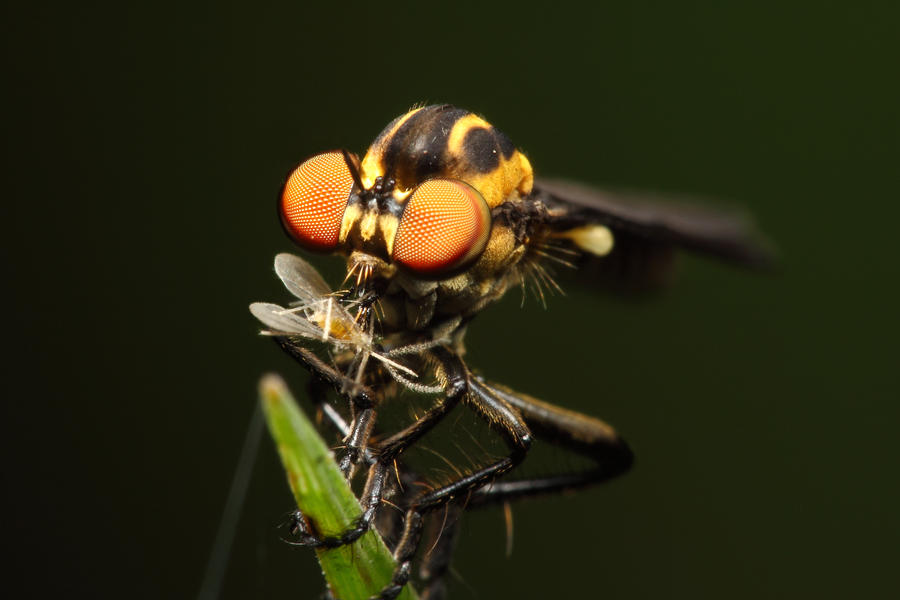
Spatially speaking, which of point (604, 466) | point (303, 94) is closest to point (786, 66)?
point (303, 94)

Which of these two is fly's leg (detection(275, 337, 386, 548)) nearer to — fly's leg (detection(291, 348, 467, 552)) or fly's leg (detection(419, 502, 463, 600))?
fly's leg (detection(291, 348, 467, 552))

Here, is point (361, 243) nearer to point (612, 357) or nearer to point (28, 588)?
point (28, 588)

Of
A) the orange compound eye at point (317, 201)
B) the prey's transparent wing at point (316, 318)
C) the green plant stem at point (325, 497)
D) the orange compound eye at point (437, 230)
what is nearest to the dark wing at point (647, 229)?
the orange compound eye at point (437, 230)

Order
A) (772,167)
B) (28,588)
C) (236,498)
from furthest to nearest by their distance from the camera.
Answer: (772,167) < (28,588) < (236,498)

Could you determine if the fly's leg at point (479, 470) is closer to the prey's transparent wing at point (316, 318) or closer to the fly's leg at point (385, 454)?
the fly's leg at point (385, 454)

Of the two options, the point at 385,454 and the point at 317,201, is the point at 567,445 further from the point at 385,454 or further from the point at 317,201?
the point at 317,201

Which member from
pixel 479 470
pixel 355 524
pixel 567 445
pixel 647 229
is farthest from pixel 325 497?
pixel 647 229

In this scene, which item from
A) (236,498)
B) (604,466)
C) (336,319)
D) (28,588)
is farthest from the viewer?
(28,588)
